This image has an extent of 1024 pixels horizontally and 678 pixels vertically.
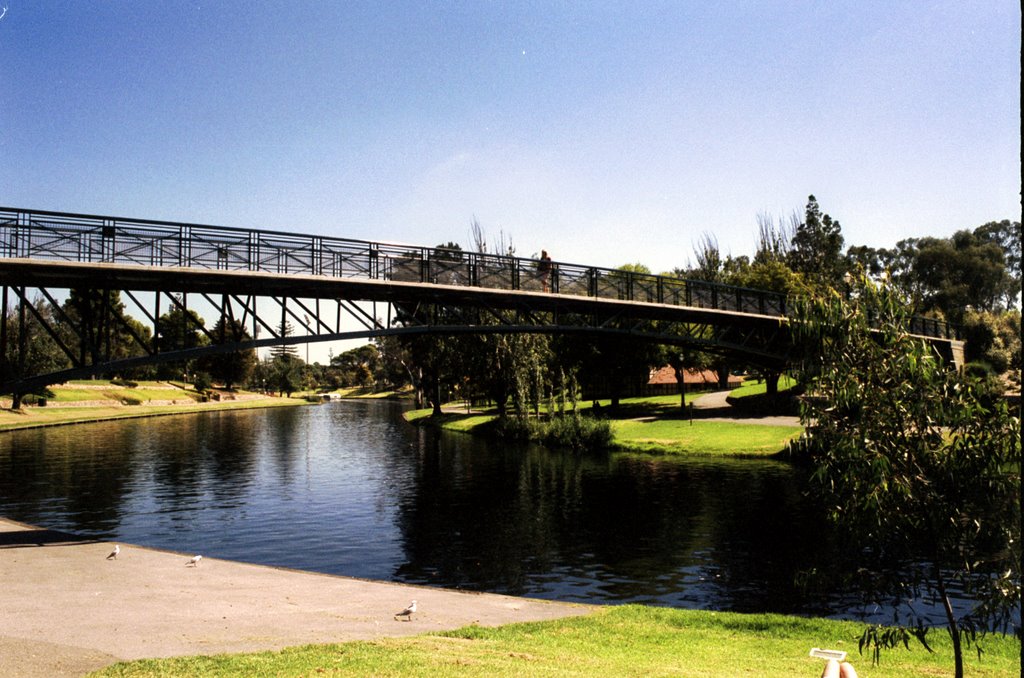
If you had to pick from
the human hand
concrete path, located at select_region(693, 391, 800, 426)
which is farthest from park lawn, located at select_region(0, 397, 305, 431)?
the human hand

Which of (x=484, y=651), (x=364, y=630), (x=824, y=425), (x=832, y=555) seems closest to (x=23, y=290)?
(x=364, y=630)

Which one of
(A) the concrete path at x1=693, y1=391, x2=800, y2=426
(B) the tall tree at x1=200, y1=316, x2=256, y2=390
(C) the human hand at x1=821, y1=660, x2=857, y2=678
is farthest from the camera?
(B) the tall tree at x1=200, y1=316, x2=256, y2=390

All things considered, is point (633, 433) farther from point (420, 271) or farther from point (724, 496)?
point (420, 271)

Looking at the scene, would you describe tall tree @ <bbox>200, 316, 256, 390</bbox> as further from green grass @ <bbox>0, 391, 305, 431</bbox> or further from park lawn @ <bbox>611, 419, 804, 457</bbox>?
park lawn @ <bbox>611, 419, 804, 457</bbox>

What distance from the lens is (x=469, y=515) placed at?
109 ft

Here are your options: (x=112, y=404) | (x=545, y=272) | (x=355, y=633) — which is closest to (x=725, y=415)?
(x=545, y=272)

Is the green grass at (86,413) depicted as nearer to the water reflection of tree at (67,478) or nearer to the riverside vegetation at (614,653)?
the water reflection of tree at (67,478)

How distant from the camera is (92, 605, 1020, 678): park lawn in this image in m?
11.8

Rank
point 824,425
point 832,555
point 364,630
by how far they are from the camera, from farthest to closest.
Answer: point 832,555 < point 364,630 < point 824,425

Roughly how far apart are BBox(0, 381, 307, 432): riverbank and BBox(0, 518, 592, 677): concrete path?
6617cm

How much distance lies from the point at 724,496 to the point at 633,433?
24.9 m

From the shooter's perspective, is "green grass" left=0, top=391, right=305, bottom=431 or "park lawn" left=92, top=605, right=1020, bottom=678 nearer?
"park lawn" left=92, top=605, right=1020, bottom=678

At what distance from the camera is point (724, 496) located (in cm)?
3659

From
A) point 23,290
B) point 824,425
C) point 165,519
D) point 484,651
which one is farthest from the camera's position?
point 165,519
